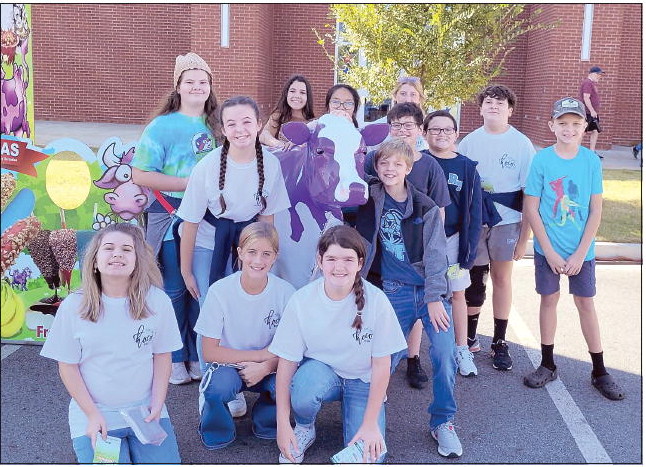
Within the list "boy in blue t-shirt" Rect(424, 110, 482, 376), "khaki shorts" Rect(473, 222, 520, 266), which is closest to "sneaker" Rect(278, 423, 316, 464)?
"boy in blue t-shirt" Rect(424, 110, 482, 376)

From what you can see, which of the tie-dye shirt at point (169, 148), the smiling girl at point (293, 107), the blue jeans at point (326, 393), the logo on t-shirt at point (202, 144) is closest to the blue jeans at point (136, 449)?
the blue jeans at point (326, 393)

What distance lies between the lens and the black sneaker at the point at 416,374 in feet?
13.9

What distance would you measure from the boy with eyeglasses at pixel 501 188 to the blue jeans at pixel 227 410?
1822mm

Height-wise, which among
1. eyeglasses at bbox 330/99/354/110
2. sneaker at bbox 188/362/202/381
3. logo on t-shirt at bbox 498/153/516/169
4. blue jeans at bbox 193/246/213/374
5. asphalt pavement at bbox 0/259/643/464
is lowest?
asphalt pavement at bbox 0/259/643/464

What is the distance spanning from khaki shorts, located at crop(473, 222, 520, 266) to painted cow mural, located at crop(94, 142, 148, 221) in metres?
2.36

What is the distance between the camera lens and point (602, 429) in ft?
12.0

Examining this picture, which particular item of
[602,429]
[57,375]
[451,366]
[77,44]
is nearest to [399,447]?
[451,366]

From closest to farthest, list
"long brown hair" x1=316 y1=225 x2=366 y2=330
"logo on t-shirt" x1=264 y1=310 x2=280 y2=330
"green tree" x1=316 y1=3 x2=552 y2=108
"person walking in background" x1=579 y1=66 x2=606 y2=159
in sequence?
"long brown hair" x1=316 y1=225 x2=366 y2=330
"logo on t-shirt" x1=264 y1=310 x2=280 y2=330
"green tree" x1=316 y1=3 x2=552 y2=108
"person walking in background" x1=579 y1=66 x2=606 y2=159

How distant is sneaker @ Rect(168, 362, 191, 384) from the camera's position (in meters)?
4.21

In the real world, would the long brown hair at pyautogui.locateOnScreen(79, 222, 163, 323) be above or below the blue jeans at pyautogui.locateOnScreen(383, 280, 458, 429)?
above

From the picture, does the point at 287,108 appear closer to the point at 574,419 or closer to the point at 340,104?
the point at 340,104

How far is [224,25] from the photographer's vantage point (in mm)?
14711

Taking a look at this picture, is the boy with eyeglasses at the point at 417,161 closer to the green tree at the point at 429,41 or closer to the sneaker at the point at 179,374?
the sneaker at the point at 179,374

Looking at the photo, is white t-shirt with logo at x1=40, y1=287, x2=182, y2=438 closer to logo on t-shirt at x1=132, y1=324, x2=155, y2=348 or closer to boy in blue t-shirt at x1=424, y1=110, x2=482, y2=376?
logo on t-shirt at x1=132, y1=324, x2=155, y2=348
